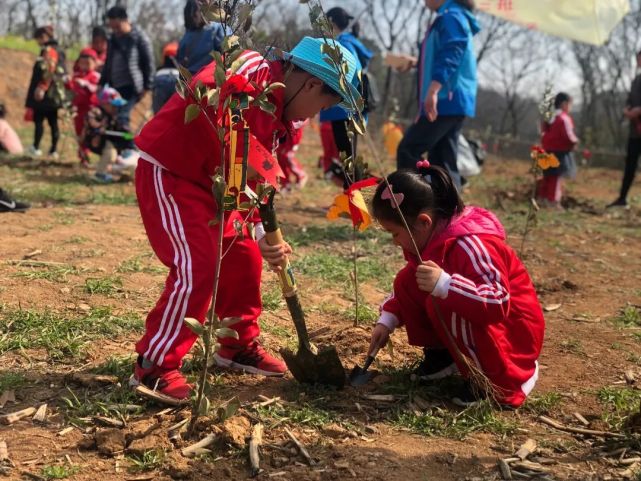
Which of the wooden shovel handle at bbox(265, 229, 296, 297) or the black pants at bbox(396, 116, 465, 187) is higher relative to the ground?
the black pants at bbox(396, 116, 465, 187)

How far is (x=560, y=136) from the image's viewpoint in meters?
8.32

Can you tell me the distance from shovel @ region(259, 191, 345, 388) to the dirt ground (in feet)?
0.16

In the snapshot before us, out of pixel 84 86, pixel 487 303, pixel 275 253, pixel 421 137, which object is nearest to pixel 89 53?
pixel 84 86

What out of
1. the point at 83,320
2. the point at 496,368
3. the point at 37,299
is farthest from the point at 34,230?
the point at 496,368

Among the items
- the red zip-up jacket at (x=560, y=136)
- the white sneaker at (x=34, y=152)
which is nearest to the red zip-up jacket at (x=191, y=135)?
the red zip-up jacket at (x=560, y=136)

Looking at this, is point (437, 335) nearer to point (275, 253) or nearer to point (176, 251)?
point (275, 253)

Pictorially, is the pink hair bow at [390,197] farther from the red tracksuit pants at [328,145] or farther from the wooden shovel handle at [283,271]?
the red tracksuit pants at [328,145]

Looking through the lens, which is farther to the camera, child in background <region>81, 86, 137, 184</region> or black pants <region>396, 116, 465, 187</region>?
child in background <region>81, 86, 137, 184</region>

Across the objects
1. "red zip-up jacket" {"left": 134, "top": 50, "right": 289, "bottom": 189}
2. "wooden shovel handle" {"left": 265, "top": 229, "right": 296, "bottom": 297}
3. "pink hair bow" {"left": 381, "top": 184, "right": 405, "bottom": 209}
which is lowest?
"wooden shovel handle" {"left": 265, "top": 229, "right": 296, "bottom": 297}

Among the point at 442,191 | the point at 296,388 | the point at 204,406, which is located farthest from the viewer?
the point at 296,388

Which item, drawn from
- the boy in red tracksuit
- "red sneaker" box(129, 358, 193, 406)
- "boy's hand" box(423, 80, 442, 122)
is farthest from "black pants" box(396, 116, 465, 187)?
"red sneaker" box(129, 358, 193, 406)

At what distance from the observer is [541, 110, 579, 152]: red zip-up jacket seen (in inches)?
326

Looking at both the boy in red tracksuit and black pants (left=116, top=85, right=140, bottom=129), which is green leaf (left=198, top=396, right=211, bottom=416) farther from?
black pants (left=116, top=85, right=140, bottom=129)

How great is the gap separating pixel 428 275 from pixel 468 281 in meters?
0.14
